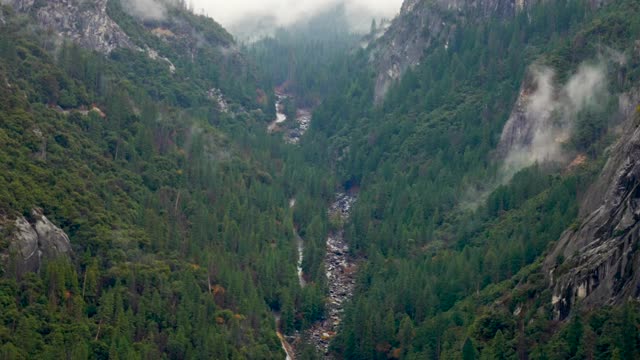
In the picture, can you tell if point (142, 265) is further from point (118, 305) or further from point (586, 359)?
point (586, 359)

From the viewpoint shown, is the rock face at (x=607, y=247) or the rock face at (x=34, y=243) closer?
the rock face at (x=607, y=247)

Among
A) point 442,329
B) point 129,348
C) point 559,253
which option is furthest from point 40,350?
point 559,253

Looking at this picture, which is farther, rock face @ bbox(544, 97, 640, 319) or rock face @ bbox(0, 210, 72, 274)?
rock face @ bbox(0, 210, 72, 274)

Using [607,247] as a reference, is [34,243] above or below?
below

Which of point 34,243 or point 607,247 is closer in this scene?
point 607,247
